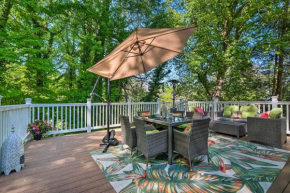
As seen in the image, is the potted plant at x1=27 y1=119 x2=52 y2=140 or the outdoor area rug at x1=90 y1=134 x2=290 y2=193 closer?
the outdoor area rug at x1=90 y1=134 x2=290 y2=193

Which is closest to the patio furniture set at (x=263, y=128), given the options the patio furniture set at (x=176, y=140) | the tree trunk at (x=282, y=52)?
the patio furniture set at (x=176, y=140)

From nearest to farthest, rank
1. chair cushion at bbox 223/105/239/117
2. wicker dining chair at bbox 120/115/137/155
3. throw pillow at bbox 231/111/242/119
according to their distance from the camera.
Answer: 1. wicker dining chair at bbox 120/115/137/155
2. throw pillow at bbox 231/111/242/119
3. chair cushion at bbox 223/105/239/117

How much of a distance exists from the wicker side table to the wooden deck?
3.17 feet

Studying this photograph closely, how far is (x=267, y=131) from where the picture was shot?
11.3 feet

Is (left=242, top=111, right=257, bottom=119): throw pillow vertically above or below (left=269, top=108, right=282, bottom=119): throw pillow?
below

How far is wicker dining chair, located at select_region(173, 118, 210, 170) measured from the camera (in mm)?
2279

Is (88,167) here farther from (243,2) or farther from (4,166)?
(243,2)

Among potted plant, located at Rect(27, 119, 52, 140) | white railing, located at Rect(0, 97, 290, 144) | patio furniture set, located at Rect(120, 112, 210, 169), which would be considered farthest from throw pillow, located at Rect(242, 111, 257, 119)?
potted plant, located at Rect(27, 119, 52, 140)

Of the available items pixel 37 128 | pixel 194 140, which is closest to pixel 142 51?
pixel 194 140

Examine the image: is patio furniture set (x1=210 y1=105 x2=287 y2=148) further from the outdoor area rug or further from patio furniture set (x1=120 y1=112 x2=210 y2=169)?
patio furniture set (x1=120 y1=112 x2=210 y2=169)

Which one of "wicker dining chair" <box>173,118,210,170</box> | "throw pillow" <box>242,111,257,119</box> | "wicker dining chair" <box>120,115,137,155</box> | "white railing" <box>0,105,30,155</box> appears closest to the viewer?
"wicker dining chair" <box>173,118,210,170</box>

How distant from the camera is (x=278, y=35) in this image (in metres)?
6.94

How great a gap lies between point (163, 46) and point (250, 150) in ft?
9.75

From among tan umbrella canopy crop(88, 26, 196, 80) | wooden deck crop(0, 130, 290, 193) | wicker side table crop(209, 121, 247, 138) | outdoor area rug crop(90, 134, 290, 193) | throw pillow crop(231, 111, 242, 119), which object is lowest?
wooden deck crop(0, 130, 290, 193)
